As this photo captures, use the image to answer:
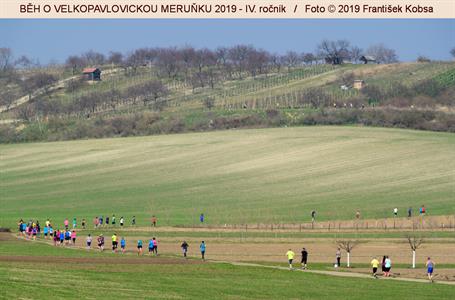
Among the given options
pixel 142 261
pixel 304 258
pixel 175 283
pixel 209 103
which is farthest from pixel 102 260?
pixel 209 103

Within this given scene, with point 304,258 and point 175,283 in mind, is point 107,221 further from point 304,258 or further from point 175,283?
point 175,283

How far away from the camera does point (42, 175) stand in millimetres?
122688

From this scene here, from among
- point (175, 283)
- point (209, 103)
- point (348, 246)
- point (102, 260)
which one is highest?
point (209, 103)

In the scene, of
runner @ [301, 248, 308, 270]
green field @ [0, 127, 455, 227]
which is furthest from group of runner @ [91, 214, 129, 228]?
runner @ [301, 248, 308, 270]

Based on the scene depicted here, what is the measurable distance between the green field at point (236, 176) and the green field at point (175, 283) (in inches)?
1307

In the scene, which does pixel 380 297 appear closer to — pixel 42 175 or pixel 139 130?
pixel 42 175

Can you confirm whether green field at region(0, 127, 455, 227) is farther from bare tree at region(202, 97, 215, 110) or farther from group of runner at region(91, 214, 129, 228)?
bare tree at region(202, 97, 215, 110)

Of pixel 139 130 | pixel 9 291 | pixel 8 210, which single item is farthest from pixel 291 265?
pixel 139 130

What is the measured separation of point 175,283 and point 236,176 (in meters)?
66.5

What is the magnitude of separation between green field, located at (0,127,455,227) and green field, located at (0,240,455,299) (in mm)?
33208

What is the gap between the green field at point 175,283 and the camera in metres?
39.7

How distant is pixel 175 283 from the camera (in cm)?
4512

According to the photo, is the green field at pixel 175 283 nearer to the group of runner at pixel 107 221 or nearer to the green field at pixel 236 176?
the group of runner at pixel 107 221

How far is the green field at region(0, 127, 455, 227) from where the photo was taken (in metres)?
91.5
